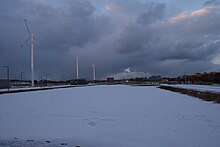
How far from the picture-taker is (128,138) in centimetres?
1066

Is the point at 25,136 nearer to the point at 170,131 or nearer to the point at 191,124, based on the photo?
the point at 170,131

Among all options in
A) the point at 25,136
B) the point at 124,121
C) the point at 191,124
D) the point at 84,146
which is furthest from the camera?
the point at 124,121

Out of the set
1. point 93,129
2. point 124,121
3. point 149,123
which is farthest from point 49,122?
point 149,123

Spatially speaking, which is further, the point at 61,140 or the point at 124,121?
the point at 124,121

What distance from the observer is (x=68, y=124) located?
45.4 feet

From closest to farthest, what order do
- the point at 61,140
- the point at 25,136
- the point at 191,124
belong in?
the point at 61,140, the point at 25,136, the point at 191,124

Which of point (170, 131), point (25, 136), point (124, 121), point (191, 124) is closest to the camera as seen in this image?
point (25, 136)

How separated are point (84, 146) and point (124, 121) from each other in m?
5.65

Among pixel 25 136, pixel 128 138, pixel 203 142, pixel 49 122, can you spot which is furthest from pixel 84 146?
pixel 49 122

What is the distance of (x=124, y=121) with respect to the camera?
14734mm

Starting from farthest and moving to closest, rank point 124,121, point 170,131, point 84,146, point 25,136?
1. point 124,121
2. point 170,131
3. point 25,136
4. point 84,146

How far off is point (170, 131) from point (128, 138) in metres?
2.27

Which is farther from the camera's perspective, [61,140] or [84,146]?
[61,140]

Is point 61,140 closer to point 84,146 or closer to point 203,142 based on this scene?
point 84,146
